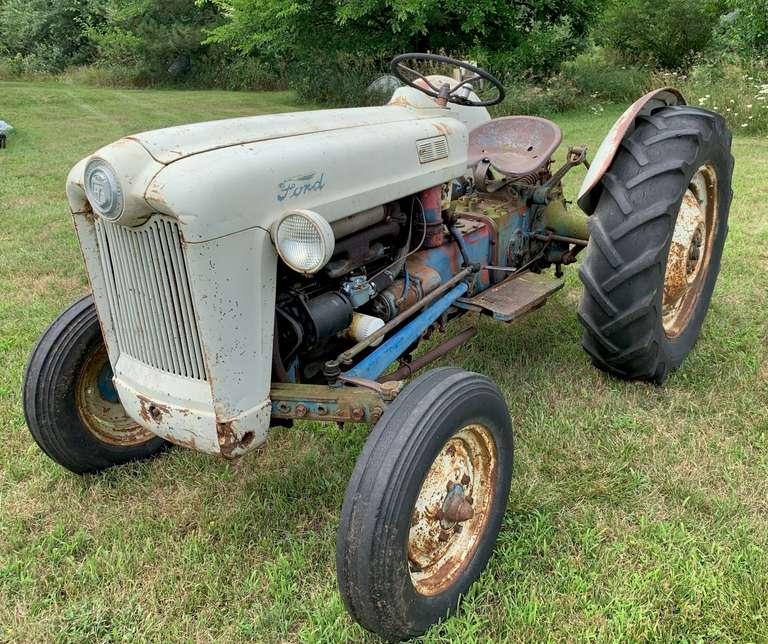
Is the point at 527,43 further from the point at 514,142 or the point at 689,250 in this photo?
the point at 689,250

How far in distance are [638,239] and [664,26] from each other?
14955 mm

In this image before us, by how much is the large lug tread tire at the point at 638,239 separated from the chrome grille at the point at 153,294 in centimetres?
170

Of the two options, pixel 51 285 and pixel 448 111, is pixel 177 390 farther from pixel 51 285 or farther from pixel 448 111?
pixel 51 285

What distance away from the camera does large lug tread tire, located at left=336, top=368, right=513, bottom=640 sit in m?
1.74

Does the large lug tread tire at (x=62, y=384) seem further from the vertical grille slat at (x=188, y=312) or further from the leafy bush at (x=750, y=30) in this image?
the leafy bush at (x=750, y=30)

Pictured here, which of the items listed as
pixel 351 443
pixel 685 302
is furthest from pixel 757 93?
pixel 351 443

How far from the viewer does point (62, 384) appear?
246cm

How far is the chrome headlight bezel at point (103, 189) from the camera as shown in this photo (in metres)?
1.78

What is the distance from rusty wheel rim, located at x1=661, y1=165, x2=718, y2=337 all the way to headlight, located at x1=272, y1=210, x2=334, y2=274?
216 cm

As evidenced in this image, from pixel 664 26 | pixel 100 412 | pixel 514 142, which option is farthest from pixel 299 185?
pixel 664 26

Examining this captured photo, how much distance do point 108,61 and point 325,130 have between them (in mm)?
23931

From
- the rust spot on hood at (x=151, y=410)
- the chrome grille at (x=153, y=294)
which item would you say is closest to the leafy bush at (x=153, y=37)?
the chrome grille at (x=153, y=294)

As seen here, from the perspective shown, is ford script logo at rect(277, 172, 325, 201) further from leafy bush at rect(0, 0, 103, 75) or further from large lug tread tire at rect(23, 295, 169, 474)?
leafy bush at rect(0, 0, 103, 75)

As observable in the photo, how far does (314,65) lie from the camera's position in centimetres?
1603
